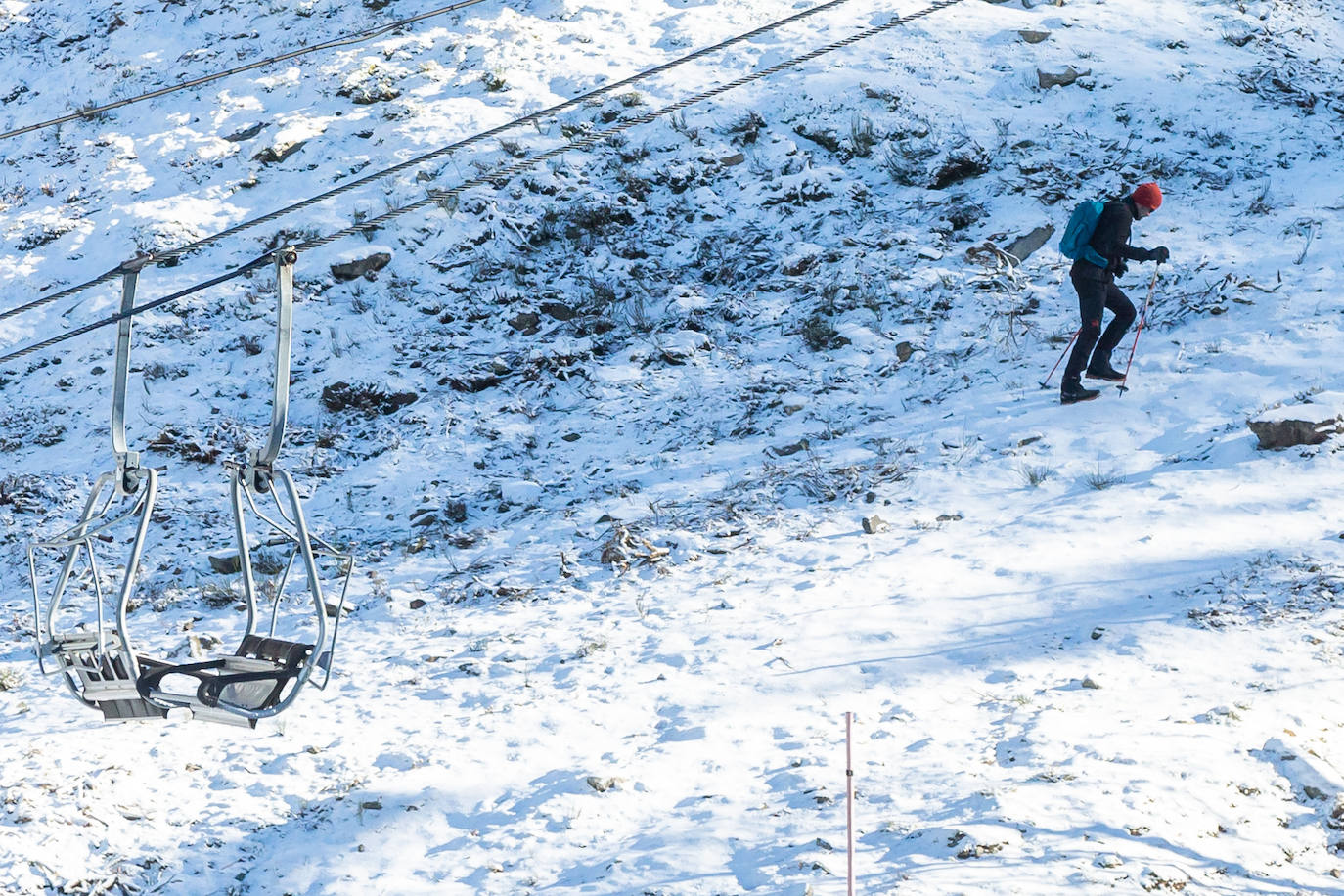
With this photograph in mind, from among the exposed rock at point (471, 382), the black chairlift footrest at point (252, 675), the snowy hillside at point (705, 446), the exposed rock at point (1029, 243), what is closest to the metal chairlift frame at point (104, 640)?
the black chairlift footrest at point (252, 675)

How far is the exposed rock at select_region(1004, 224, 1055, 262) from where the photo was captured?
1202cm

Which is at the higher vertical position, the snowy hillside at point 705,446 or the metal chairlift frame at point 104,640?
the metal chairlift frame at point 104,640

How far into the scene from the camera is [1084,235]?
909 centimetres

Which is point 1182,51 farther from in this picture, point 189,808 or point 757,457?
point 189,808

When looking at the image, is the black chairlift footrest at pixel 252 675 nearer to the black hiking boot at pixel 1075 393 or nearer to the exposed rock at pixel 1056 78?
the black hiking boot at pixel 1075 393

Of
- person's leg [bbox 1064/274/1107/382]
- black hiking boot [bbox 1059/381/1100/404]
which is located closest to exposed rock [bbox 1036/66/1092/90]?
person's leg [bbox 1064/274/1107/382]

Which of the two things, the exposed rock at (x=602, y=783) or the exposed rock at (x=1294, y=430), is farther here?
the exposed rock at (x=1294, y=430)

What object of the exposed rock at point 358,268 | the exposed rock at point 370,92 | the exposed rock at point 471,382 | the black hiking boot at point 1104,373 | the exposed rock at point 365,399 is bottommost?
the exposed rock at point 365,399

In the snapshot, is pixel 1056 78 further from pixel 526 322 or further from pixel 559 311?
pixel 526 322

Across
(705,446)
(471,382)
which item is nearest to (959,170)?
(705,446)

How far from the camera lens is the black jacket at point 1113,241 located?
895 cm

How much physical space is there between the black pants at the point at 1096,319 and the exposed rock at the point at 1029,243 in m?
2.64

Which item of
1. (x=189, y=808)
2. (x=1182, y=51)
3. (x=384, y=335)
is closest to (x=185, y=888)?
(x=189, y=808)

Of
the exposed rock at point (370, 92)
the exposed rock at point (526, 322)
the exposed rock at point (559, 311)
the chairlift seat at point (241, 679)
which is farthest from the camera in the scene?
the exposed rock at point (370, 92)
